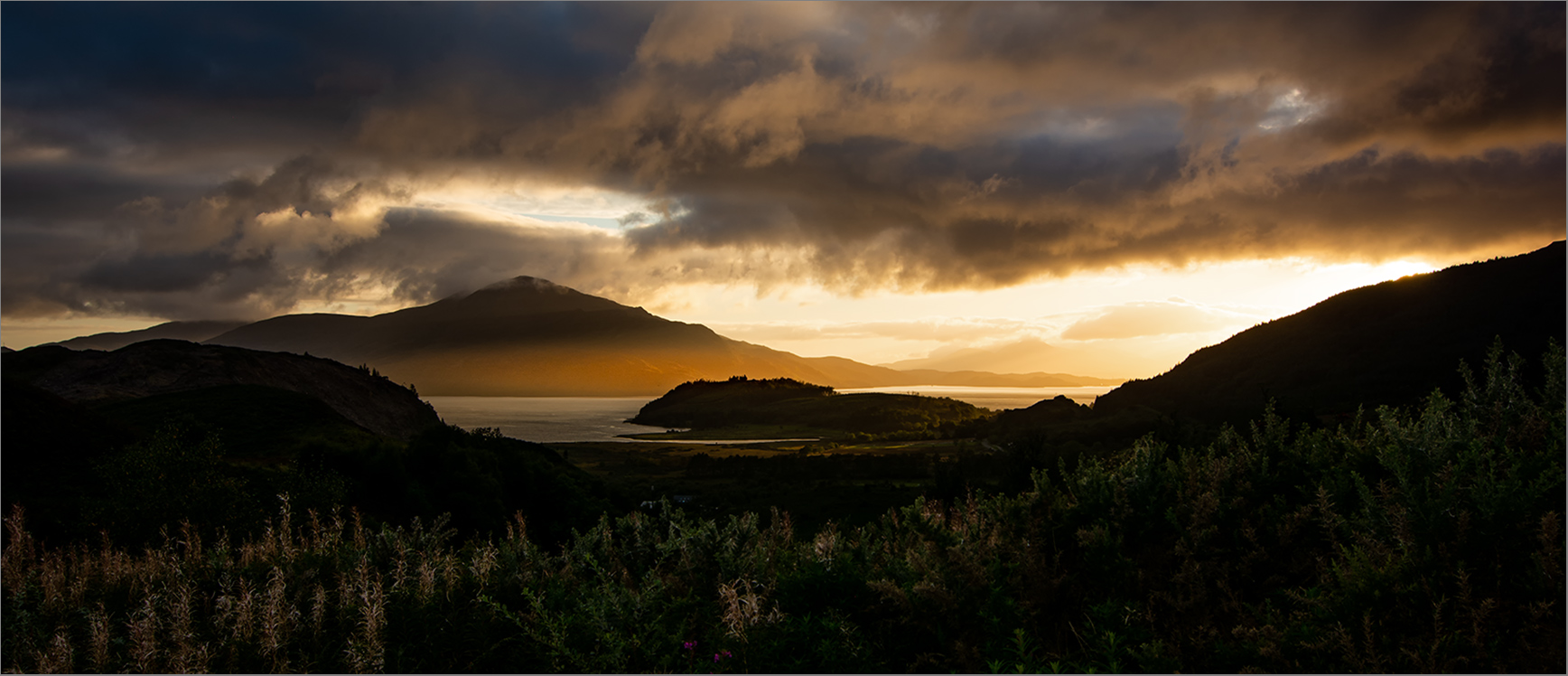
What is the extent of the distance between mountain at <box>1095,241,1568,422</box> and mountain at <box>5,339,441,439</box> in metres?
123

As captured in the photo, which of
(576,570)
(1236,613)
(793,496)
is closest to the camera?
(1236,613)

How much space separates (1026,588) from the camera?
8211 mm

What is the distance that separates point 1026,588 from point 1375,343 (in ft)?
A: 552

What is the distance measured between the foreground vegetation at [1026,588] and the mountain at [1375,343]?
11552 centimetres

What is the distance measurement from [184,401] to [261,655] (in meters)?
84.3

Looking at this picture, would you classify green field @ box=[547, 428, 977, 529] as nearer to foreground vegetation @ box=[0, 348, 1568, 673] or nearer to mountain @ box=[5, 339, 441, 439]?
mountain @ box=[5, 339, 441, 439]

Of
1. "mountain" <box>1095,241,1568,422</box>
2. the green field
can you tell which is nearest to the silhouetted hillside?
the green field

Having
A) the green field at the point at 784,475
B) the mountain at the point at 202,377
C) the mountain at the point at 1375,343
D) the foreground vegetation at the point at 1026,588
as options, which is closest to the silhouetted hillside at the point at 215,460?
the mountain at the point at 202,377

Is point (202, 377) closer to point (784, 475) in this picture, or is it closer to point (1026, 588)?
point (784, 475)

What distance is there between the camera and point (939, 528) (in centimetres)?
936

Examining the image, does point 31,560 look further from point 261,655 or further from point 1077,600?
point 1077,600

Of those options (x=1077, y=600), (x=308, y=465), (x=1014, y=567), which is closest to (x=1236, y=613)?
→ (x=1077, y=600)

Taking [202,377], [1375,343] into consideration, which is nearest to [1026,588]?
[202,377]

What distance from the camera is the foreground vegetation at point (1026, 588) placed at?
6797 mm
